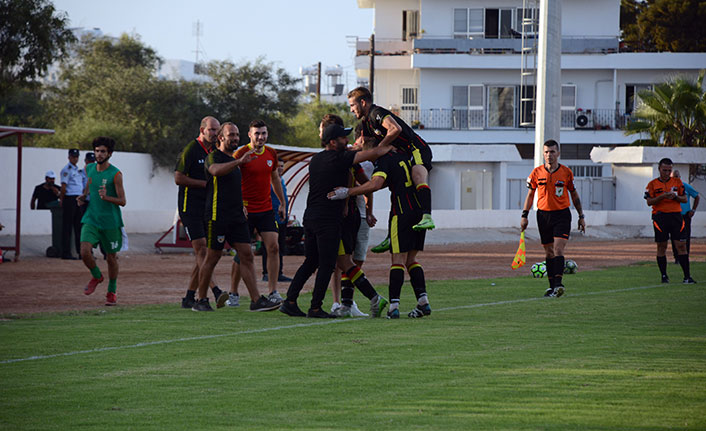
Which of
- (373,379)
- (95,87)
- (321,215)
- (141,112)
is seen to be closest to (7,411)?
(373,379)

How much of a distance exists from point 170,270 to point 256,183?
27.5 feet

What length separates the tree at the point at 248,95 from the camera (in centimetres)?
5181

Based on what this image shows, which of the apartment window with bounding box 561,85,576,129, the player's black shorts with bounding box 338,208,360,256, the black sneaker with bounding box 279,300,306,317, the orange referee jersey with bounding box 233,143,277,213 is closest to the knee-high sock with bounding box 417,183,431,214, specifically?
the player's black shorts with bounding box 338,208,360,256

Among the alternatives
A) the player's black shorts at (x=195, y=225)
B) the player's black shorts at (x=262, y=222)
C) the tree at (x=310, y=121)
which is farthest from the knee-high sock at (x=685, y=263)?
the tree at (x=310, y=121)

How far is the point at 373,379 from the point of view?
6895mm

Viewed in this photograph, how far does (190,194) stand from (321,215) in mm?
2394

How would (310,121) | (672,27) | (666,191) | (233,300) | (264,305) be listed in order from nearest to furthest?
(264,305) → (233,300) → (666,191) → (672,27) → (310,121)

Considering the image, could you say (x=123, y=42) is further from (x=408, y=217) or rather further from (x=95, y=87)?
(x=408, y=217)

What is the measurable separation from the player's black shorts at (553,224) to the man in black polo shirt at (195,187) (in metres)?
4.86

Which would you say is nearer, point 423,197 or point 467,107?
point 423,197

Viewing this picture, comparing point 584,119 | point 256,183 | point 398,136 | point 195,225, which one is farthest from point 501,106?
point 398,136

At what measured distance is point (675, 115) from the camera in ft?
136

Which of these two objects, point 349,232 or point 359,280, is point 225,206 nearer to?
point 349,232

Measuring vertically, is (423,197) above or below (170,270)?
above
